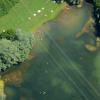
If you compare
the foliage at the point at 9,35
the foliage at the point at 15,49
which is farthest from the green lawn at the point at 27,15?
the foliage at the point at 15,49

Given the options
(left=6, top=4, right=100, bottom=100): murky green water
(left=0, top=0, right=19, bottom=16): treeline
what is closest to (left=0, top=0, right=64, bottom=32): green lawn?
(left=0, top=0, right=19, bottom=16): treeline

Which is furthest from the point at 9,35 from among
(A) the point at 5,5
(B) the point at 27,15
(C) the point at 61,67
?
(C) the point at 61,67

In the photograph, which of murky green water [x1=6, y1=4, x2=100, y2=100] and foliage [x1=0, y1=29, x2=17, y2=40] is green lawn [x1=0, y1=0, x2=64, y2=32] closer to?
murky green water [x1=6, y1=4, x2=100, y2=100]

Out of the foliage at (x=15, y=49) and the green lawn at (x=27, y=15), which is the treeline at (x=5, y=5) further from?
→ the foliage at (x=15, y=49)

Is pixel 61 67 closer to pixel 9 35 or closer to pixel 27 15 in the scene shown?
pixel 9 35

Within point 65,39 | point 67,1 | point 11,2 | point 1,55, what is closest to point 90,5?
point 67,1
